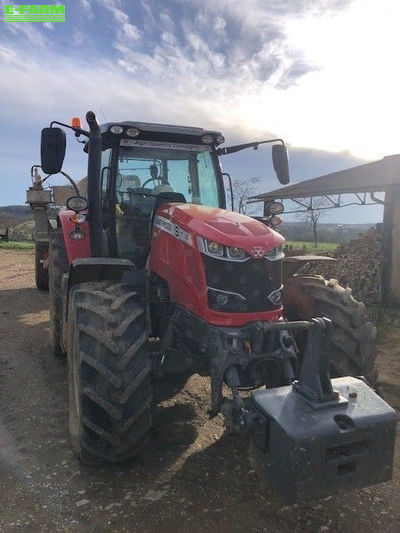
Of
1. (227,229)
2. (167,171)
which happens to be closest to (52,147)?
(167,171)

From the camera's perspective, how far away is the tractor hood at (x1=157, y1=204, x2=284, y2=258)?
3.08 m

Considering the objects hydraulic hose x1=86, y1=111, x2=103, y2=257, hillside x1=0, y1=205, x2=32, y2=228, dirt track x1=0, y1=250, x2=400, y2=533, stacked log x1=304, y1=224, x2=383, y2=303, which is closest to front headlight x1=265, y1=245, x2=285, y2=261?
dirt track x1=0, y1=250, x2=400, y2=533

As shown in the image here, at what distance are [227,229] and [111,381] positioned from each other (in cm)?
127

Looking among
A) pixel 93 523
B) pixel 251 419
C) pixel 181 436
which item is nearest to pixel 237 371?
pixel 251 419

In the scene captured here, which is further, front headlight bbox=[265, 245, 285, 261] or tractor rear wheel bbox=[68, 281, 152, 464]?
front headlight bbox=[265, 245, 285, 261]

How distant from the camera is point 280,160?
4.52 meters

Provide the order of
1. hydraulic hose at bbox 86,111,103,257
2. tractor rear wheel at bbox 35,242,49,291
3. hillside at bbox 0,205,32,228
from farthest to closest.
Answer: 1. hillside at bbox 0,205,32,228
2. tractor rear wheel at bbox 35,242,49,291
3. hydraulic hose at bbox 86,111,103,257

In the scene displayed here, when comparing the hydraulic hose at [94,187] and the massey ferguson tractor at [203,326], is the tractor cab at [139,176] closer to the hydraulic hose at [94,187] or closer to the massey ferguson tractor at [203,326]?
the massey ferguson tractor at [203,326]

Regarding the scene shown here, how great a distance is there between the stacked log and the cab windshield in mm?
6304

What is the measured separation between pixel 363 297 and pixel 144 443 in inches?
327

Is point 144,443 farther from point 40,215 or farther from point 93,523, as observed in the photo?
point 40,215

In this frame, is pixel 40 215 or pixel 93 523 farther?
pixel 40 215

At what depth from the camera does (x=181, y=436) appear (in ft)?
12.0

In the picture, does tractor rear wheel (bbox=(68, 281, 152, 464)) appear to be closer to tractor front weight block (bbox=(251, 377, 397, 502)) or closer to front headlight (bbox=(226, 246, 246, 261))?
front headlight (bbox=(226, 246, 246, 261))
